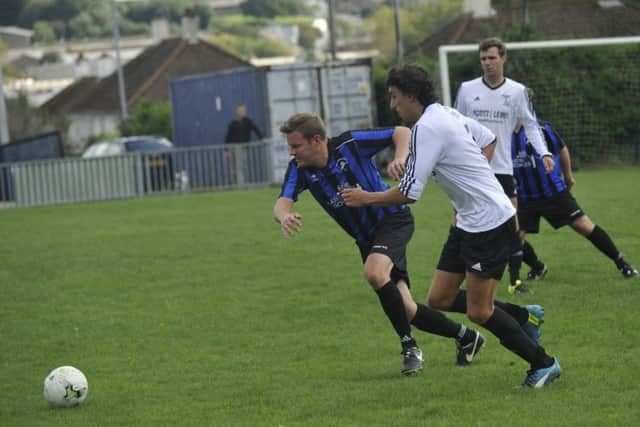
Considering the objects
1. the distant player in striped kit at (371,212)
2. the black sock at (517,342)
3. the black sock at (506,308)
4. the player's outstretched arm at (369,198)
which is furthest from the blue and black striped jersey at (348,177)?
the black sock at (517,342)

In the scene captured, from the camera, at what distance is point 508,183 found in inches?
417

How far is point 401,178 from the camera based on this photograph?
7250 mm

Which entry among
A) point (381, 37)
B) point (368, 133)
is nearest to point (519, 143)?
point (368, 133)

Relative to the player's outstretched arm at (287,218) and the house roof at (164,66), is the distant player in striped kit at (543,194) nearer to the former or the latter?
the player's outstretched arm at (287,218)

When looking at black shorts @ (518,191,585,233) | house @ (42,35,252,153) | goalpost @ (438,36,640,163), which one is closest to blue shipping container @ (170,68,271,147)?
goalpost @ (438,36,640,163)

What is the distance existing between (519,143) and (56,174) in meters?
17.4

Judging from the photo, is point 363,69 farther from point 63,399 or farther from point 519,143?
point 63,399

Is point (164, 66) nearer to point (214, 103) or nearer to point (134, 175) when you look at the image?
point (214, 103)

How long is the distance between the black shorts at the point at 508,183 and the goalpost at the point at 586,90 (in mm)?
16544

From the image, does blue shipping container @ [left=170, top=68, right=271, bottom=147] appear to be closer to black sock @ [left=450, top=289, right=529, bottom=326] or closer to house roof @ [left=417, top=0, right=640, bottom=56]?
house roof @ [left=417, top=0, right=640, bottom=56]

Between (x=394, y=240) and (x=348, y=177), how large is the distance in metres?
0.52

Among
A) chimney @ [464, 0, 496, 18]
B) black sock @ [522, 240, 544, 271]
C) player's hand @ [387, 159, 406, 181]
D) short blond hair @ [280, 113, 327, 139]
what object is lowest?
black sock @ [522, 240, 544, 271]

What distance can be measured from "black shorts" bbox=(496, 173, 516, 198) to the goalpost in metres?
16.5

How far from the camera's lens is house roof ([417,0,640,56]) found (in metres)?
38.5
